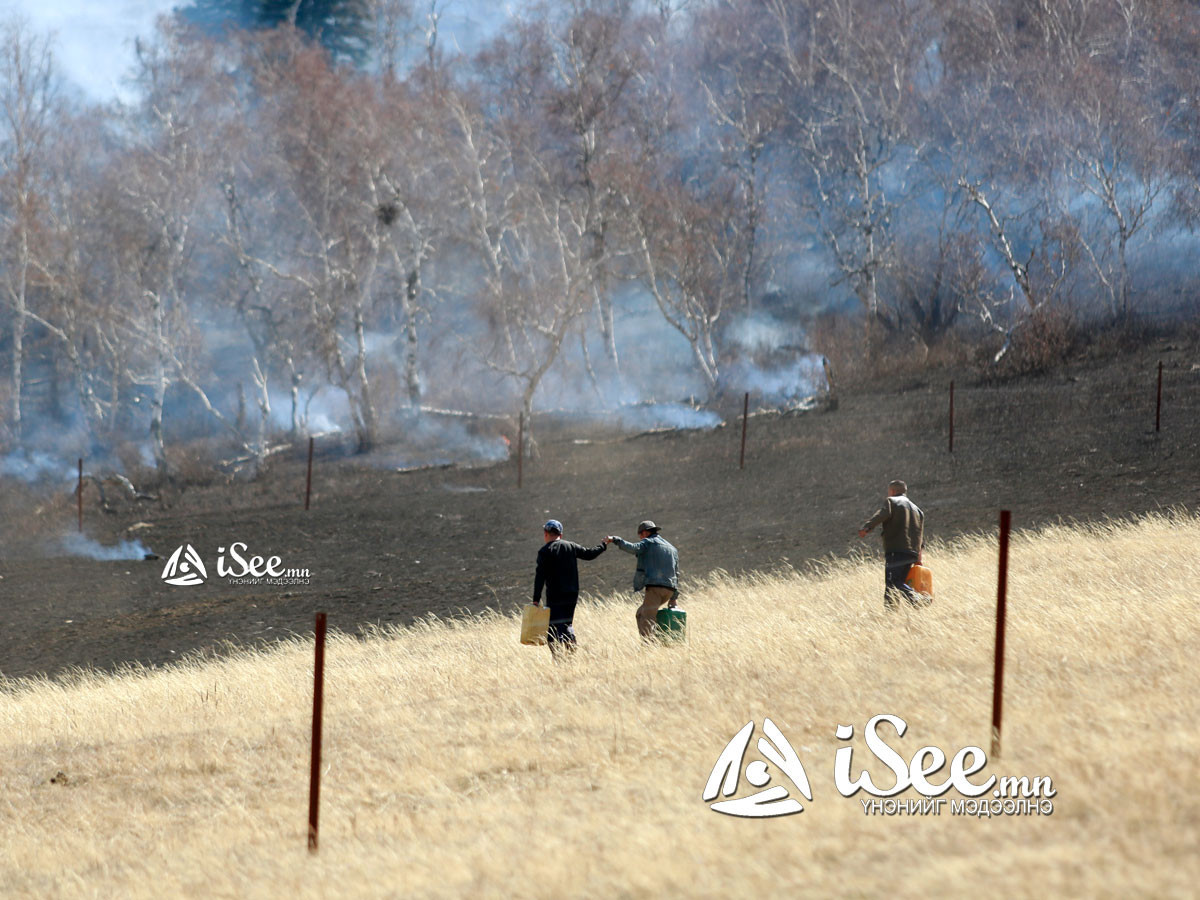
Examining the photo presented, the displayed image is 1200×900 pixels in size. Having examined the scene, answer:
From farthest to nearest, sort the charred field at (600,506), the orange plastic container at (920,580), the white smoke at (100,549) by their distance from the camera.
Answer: the white smoke at (100,549) → the charred field at (600,506) → the orange plastic container at (920,580)

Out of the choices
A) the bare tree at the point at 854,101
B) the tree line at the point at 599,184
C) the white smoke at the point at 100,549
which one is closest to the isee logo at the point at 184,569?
the white smoke at the point at 100,549

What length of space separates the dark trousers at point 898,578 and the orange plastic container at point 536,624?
10.8 ft

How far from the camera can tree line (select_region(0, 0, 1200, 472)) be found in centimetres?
3341

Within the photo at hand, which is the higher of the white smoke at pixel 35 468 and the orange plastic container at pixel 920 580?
the white smoke at pixel 35 468

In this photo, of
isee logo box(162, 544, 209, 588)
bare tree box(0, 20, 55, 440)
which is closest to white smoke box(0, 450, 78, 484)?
bare tree box(0, 20, 55, 440)

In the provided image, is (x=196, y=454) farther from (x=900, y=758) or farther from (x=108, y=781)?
(x=900, y=758)

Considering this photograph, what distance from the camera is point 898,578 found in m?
11.3

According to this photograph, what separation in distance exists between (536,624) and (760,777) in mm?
3945

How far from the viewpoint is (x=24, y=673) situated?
14867 mm

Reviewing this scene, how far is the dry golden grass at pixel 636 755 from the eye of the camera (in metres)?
5.39

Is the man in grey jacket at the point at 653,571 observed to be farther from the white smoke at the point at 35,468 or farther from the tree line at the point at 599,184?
the white smoke at the point at 35,468

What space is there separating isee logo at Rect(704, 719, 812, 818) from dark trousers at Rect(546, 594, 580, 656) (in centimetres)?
311

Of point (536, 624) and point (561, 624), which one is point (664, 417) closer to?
point (561, 624)

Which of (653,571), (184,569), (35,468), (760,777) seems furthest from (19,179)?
(760,777)
